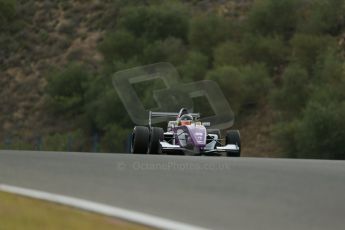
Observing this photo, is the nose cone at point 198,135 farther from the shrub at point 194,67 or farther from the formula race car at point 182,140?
the shrub at point 194,67

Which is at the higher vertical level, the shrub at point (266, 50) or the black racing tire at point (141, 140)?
the black racing tire at point (141, 140)

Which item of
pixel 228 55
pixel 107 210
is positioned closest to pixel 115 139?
pixel 228 55

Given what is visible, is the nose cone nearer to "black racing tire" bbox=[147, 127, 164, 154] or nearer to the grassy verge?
"black racing tire" bbox=[147, 127, 164, 154]

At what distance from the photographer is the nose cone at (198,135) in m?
20.6

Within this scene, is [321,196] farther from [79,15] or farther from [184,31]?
[79,15]

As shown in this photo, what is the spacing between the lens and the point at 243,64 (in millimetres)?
47406

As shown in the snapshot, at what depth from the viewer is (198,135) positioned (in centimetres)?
2066

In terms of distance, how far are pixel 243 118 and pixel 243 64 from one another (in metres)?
5.25

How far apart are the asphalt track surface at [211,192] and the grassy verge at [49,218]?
24.1 inches

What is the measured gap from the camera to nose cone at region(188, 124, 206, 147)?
20594 mm

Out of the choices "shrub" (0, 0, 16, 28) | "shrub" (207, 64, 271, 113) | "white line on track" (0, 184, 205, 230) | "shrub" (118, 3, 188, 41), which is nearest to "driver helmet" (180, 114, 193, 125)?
"white line on track" (0, 184, 205, 230)

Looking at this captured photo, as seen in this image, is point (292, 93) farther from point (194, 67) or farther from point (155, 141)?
point (155, 141)

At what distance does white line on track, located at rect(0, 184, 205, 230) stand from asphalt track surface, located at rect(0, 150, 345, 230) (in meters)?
0.22

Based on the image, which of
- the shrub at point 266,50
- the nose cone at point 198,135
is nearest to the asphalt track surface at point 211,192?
the nose cone at point 198,135
